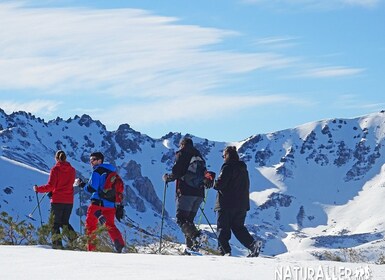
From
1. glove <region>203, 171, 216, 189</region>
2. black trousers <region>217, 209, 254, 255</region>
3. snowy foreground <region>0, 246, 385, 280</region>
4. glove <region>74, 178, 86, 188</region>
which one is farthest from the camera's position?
black trousers <region>217, 209, 254, 255</region>

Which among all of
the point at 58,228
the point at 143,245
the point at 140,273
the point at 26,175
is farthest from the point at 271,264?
the point at 26,175

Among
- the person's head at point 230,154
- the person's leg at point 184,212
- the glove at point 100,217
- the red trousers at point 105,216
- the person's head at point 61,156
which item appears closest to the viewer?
the red trousers at point 105,216

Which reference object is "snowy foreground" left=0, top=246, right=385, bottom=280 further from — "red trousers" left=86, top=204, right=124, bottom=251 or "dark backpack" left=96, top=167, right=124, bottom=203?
"dark backpack" left=96, top=167, right=124, bottom=203

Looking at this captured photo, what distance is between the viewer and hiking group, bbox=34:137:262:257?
12.4 metres

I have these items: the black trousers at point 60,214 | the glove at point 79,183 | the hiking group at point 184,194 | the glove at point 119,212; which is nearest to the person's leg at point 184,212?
the hiking group at point 184,194

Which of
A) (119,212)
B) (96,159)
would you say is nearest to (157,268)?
(119,212)

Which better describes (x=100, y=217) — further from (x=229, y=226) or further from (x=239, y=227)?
(x=239, y=227)

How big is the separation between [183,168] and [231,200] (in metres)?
1.03

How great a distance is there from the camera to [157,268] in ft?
27.2

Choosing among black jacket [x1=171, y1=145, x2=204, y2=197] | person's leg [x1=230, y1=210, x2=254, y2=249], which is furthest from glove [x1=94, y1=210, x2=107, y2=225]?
person's leg [x1=230, y1=210, x2=254, y2=249]

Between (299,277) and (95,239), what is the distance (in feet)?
12.9

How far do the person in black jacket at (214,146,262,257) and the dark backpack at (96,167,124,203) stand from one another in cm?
169

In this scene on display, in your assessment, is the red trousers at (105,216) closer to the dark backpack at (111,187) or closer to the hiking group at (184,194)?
the hiking group at (184,194)

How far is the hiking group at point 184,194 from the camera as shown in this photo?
12.4 meters
